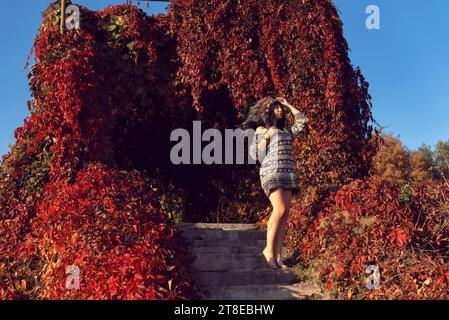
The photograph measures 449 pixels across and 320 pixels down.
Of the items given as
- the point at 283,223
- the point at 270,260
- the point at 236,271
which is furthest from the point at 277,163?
the point at 236,271

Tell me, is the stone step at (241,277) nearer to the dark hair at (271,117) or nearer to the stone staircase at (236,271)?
the stone staircase at (236,271)

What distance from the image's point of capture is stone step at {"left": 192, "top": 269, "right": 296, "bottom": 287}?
20.0 ft

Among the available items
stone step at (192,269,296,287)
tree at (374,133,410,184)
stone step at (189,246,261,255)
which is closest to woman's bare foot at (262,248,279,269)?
stone step at (192,269,296,287)

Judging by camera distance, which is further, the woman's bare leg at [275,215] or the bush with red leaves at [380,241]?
the woman's bare leg at [275,215]

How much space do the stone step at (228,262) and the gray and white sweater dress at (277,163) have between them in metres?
0.94

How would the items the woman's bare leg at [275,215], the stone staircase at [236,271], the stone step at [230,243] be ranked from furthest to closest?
the stone step at [230,243] < the woman's bare leg at [275,215] < the stone staircase at [236,271]

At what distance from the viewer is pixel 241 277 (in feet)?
20.4

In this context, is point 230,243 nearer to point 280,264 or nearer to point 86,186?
point 280,264

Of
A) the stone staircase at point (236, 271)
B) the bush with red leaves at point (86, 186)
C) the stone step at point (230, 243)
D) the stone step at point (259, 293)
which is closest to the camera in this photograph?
the bush with red leaves at point (86, 186)

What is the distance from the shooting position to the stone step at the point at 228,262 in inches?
252

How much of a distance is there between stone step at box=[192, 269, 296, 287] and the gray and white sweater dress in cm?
101

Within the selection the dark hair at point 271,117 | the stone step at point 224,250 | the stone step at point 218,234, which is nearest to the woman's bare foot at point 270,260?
the stone step at point 224,250
